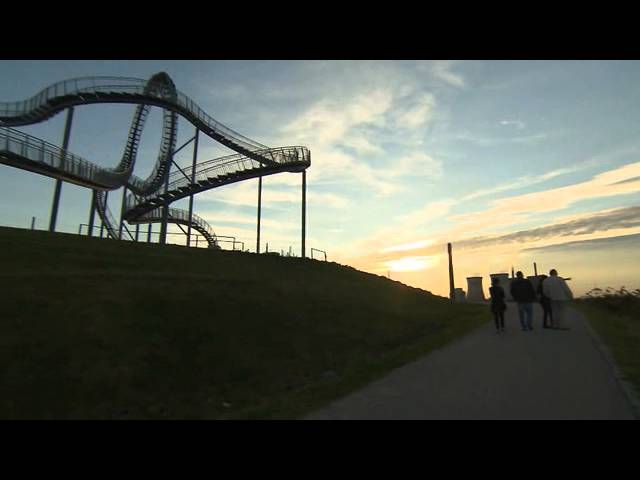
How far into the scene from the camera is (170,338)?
934cm

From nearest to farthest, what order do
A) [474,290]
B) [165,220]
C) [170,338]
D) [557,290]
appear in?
[170,338] < [557,290] < [165,220] < [474,290]

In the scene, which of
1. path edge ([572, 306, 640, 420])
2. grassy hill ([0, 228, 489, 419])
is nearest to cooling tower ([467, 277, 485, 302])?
grassy hill ([0, 228, 489, 419])

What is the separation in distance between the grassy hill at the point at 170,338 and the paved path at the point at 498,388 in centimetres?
74

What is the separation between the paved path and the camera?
496 cm

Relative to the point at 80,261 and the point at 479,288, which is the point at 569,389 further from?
the point at 479,288

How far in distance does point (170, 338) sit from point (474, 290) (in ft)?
131

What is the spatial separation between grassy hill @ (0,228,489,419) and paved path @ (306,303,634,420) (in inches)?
29.2

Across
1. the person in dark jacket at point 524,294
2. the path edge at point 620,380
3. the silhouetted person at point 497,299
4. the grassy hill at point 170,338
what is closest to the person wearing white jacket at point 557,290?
the person in dark jacket at point 524,294

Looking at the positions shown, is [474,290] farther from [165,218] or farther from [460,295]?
[165,218]

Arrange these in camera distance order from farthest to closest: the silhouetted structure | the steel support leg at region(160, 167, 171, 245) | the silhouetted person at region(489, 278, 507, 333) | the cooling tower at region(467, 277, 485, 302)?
A: the cooling tower at region(467, 277, 485, 302) < the silhouetted structure < the steel support leg at region(160, 167, 171, 245) < the silhouetted person at region(489, 278, 507, 333)

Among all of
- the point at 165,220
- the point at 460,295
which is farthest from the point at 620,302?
the point at 165,220

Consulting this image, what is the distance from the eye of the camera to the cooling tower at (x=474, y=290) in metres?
42.2

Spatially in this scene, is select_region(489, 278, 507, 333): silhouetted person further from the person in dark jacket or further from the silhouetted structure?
the silhouetted structure
